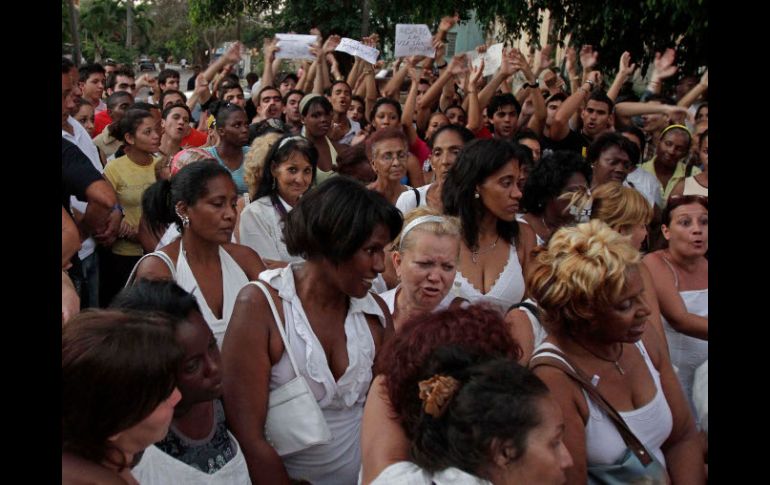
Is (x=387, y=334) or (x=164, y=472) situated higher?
(x=387, y=334)

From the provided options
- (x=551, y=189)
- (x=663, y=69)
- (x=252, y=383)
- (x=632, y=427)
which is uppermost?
(x=663, y=69)

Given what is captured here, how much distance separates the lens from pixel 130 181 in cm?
595

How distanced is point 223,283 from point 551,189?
193cm

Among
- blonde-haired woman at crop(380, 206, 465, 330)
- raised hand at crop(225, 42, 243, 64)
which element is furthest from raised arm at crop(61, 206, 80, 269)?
raised hand at crop(225, 42, 243, 64)

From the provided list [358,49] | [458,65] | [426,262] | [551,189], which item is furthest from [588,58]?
[426,262]

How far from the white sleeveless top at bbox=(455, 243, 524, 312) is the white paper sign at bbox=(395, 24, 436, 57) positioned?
6.06 m

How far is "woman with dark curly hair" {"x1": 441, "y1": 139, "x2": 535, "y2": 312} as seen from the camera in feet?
13.1

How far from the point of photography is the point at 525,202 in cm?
485

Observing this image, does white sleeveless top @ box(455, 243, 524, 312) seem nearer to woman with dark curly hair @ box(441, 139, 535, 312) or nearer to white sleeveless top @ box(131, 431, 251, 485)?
woman with dark curly hair @ box(441, 139, 535, 312)

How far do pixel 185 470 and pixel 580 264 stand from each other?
1.40 m

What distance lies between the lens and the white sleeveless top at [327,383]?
2.77 metres

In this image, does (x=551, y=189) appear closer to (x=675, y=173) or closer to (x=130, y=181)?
(x=675, y=173)

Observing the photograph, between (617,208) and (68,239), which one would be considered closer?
(68,239)
